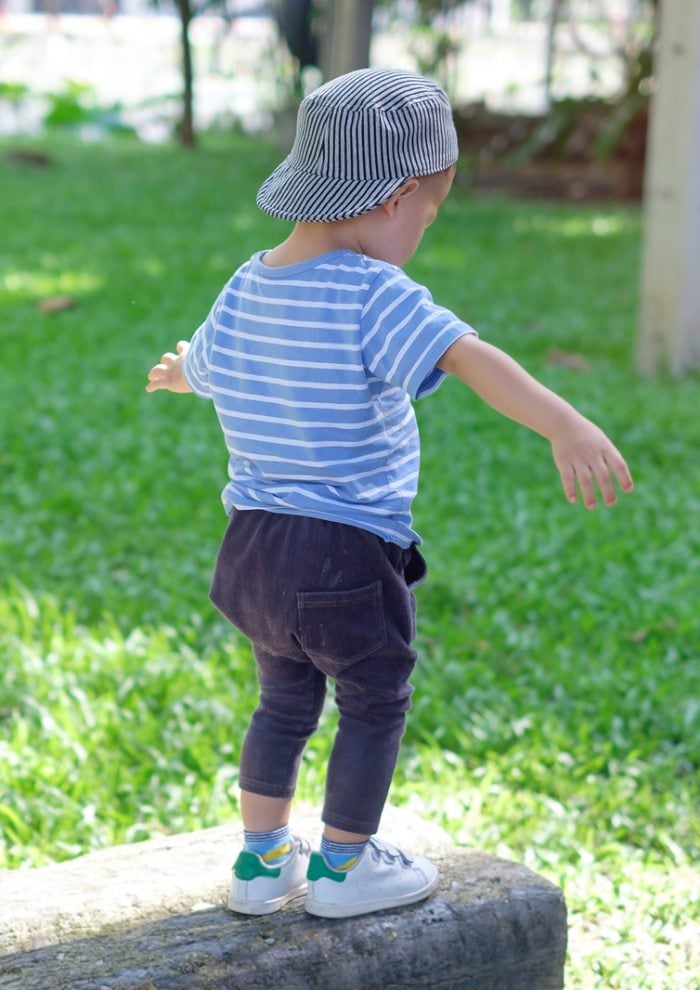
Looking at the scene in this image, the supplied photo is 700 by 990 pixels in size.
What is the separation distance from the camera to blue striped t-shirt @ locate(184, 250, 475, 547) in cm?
183

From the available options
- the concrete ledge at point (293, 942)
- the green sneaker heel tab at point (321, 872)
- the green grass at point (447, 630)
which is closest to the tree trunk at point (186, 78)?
the green grass at point (447, 630)

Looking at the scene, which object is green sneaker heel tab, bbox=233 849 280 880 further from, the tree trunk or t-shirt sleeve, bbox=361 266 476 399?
the tree trunk

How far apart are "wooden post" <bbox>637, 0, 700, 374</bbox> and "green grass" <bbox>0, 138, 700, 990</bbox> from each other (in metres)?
0.24

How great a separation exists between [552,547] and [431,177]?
8.14ft

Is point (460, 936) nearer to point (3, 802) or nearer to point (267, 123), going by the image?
point (3, 802)

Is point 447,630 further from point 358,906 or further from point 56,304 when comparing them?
point 56,304

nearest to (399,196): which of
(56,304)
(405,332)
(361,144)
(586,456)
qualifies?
(361,144)

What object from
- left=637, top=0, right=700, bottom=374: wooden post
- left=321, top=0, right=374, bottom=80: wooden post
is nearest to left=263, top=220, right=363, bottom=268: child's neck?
left=637, top=0, right=700, bottom=374: wooden post

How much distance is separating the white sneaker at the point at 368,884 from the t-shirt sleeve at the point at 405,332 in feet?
2.55

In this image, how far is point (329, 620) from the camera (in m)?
1.95

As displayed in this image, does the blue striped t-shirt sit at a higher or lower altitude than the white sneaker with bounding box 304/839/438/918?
higher

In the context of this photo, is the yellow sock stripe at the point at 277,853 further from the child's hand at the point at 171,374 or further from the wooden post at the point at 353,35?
the wooden post at the point at 353,35

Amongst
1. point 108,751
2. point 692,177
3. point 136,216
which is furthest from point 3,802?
point 136,216

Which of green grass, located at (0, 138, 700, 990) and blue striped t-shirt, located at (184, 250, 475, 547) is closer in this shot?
blue striped t-shirt, located at (184, 250, 475, 547)
